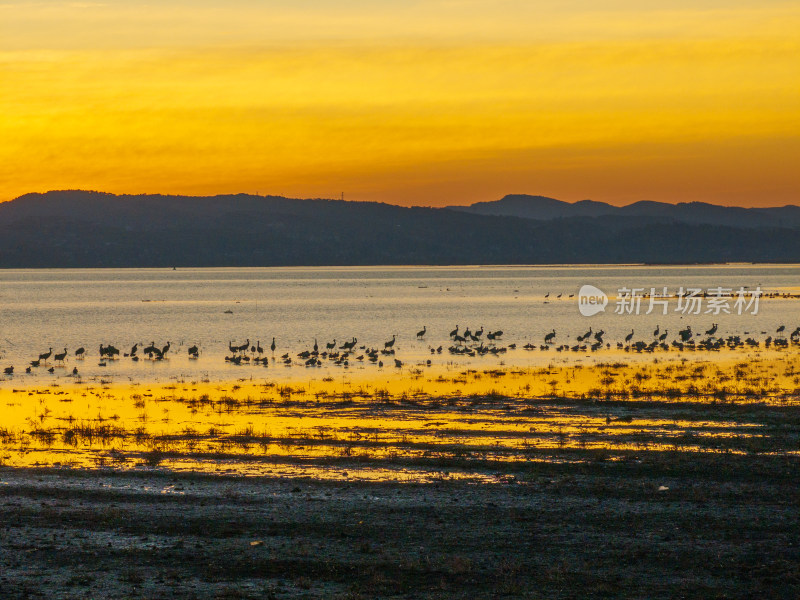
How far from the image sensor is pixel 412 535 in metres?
13.2

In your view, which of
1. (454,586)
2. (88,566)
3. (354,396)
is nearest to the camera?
(454,586)

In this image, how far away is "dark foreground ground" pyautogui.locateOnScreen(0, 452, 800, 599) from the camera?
10883mm

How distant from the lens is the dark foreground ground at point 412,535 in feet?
35.7

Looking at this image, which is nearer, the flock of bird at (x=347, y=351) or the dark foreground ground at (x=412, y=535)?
the dark foreground ground at (x=412, y=535)

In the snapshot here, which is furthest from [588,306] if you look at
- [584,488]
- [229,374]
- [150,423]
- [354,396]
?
[584,488]

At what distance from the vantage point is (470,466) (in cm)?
1830

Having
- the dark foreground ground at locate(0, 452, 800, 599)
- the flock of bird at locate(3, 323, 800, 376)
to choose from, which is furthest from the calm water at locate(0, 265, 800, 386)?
the dark foreground ground at locate(0, 452, 800, 599)

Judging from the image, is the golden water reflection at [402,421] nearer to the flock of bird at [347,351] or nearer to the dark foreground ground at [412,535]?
the dark foreground ground at [412,535]

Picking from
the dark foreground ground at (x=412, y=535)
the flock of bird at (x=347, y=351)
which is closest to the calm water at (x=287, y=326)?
the flock of bird at (x=347, y=351)

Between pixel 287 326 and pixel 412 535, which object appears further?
pixel 287 326

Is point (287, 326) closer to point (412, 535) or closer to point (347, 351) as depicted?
point (347, 351)

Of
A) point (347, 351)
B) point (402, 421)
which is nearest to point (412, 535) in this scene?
point (402, 421)

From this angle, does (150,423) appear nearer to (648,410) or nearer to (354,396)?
(354,396)

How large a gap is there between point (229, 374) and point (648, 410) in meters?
20.1
